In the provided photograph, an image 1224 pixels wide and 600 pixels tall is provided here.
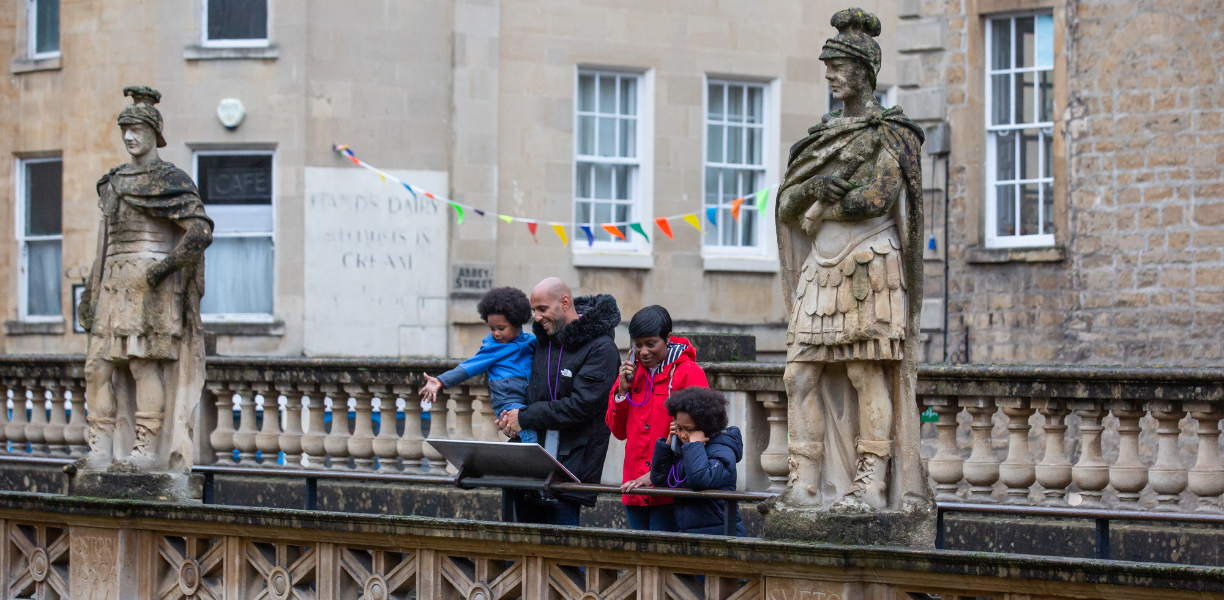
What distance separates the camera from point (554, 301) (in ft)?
24.6

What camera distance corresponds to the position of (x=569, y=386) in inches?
295

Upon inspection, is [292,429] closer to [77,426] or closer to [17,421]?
[77,426]

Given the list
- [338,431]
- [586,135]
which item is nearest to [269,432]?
[338,431]

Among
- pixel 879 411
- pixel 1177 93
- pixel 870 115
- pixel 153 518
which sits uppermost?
pixel 1177 93

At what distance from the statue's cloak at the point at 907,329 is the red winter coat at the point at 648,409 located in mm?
929

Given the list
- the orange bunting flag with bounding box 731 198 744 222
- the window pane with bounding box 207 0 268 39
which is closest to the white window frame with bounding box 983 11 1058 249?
the orange bunting flag with bounding box 731 198 744 222

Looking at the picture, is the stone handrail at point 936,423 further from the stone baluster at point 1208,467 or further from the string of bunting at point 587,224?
the string of bunting at point 587,224

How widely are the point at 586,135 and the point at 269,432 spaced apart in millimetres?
9775

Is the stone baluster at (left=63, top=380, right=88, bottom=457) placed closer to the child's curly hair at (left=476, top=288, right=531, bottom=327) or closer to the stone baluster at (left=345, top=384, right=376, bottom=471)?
the stone baluster at (left=345, top=384, right=376, bottom=471)

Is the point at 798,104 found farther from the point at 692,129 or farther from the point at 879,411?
the point at 879,411

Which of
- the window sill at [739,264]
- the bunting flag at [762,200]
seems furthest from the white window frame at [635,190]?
the bunting flag at [762,200]

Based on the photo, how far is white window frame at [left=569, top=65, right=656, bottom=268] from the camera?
18969 millimetres

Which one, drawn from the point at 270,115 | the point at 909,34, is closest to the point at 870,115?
the point at 909,34

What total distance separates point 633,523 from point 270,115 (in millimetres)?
11884
